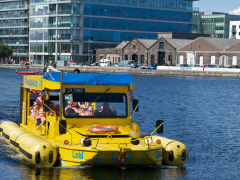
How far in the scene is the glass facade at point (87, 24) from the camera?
128 meters

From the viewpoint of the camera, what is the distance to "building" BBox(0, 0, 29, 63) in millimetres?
146125

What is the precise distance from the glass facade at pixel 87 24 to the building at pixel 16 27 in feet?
1.01

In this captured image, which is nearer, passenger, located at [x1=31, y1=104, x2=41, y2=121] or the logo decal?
the logo decal

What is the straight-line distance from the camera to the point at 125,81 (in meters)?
15.5

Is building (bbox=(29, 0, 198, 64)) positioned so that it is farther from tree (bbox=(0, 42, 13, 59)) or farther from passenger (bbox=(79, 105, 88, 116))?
passenger (bbox=(79, 105, 88, 116))

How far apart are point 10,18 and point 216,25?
79405 mm

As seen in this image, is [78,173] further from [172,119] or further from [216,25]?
[216,25]

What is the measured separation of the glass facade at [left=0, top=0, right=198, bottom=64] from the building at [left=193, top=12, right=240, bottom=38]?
41362mm

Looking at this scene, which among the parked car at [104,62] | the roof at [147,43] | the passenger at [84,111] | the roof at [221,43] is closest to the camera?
the passenger at [84,111]

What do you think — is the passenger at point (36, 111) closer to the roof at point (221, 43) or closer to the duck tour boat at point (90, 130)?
the duck tour boat at point (90, 130)

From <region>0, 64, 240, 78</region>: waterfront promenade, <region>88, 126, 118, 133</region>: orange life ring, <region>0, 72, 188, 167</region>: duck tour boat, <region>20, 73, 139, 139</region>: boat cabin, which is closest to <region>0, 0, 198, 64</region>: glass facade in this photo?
<region>0, 64, 240, 78</region>: waterfront promenade

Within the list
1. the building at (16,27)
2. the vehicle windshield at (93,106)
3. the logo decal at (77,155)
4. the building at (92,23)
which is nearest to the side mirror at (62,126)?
the vehicle windshield at (93,106)

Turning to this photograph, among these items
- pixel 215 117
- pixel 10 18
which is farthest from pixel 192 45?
pixel 215 117

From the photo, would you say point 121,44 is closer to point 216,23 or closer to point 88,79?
point 216,23
